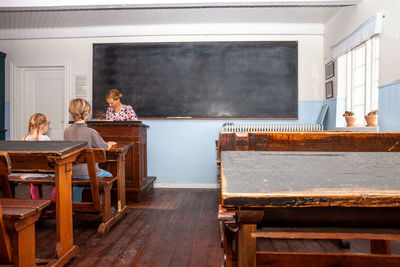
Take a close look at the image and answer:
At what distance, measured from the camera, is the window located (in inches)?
135

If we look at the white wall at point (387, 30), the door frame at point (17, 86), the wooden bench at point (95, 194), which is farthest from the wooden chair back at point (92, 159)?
the door frame at point (17, 86)

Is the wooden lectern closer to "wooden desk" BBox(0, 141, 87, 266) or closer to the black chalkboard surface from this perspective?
the black chalkboard surface

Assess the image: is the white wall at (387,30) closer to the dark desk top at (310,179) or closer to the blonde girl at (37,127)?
the dark desk top at (310,179)

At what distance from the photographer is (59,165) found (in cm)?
181

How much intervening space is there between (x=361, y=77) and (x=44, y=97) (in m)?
5.16

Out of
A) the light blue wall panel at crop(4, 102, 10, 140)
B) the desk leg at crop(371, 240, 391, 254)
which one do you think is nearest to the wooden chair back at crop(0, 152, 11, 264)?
the desk leg at crop(371, 240, 391, 254)

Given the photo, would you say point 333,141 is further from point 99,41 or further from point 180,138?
point 99,41

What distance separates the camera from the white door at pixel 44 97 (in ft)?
17.0

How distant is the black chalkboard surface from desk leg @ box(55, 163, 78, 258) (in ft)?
9.51

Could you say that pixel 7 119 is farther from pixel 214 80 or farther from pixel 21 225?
pixel 21 225

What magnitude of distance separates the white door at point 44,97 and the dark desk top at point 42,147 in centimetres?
354

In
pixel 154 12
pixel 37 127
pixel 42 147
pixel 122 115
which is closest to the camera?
pixel 42 147

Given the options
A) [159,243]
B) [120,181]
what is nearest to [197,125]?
A: [120,181]

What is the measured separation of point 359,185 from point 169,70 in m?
4.25
